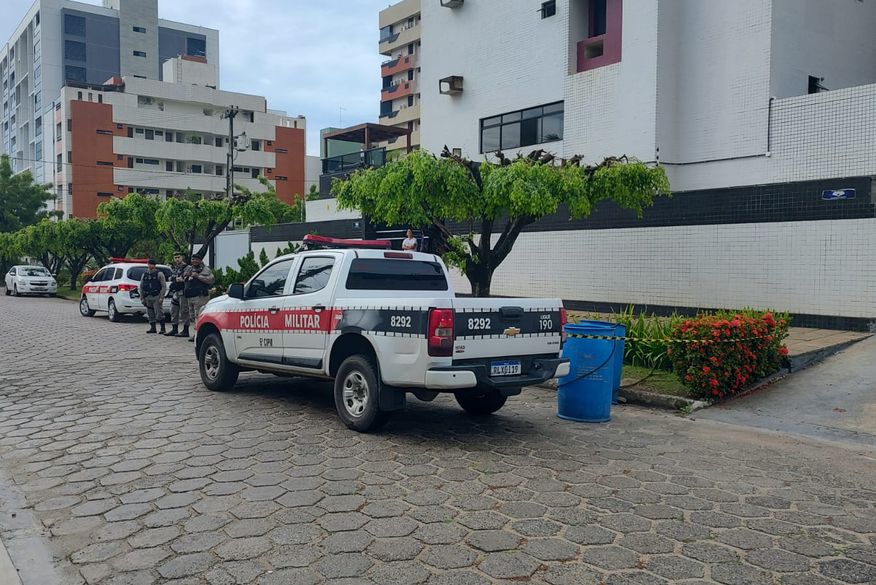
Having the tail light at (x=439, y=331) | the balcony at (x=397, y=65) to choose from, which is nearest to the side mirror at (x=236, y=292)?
the tail light at (x=439, y=331)

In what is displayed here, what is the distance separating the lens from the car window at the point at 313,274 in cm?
785

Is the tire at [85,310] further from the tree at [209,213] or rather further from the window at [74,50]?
the window at [74,50]

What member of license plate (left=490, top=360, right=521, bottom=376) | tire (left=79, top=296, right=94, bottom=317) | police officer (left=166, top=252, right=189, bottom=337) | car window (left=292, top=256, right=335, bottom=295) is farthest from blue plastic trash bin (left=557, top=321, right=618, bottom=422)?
tire (left=79, top=296, right=94, bottom=317)

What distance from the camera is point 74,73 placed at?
7669 centimetres

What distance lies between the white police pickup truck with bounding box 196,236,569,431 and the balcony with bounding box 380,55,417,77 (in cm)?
5698

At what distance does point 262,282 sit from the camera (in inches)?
346

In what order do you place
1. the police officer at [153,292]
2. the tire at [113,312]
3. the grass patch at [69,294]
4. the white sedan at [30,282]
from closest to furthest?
the police officer at [153,292]
the tire at [113,312]
the grass patch at [69,294]
the white sedan at [30,282]

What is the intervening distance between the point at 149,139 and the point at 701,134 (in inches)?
2236

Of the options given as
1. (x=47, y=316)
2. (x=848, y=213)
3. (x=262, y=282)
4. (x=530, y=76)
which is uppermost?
(x=530, y=76)

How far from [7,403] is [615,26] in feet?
57.1

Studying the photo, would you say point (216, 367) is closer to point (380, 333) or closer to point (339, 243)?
point (339, 243)

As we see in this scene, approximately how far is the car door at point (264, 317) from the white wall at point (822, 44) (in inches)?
524

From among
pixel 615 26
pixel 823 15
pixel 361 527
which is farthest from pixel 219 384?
pixel 823 15

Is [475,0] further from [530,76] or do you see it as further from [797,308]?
[797,308]
